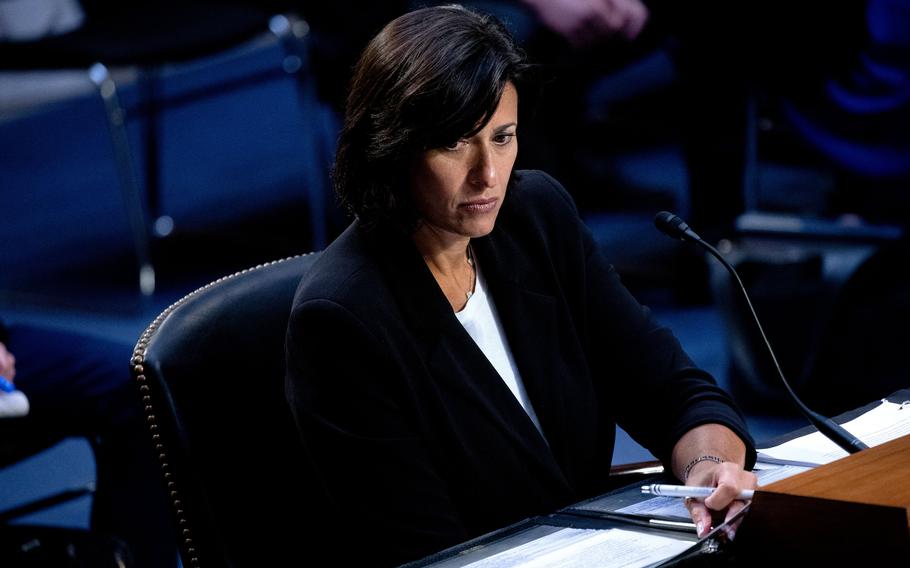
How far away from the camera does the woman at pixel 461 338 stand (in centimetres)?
143

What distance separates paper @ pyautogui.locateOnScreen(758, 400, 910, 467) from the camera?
1365 millimetres

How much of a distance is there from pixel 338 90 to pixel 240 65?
2433 millimetres

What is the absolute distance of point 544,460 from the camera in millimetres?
1529

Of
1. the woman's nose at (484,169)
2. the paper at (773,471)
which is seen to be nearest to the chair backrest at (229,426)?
the woman's nose at (484,169)

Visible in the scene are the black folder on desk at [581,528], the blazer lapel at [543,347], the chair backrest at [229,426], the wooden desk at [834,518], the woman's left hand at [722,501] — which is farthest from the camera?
the blazer lapel at [543,347]

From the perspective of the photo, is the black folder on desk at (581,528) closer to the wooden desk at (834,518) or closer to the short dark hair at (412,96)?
the wooden desk at (834,518)

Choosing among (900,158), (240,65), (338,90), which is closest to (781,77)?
(900,158)

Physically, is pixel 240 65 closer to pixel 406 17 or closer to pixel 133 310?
pixel 133 310

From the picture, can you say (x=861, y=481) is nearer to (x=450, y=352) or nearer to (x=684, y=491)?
(x=684, y=491)

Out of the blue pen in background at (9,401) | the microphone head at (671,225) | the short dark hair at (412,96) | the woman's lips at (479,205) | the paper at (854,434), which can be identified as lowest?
the blue pen in background at (9,401)

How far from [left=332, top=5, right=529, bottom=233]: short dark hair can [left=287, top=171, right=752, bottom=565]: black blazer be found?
54 millimetres

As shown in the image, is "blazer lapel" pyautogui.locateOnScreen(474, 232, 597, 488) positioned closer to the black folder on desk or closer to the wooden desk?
the black folder on desk

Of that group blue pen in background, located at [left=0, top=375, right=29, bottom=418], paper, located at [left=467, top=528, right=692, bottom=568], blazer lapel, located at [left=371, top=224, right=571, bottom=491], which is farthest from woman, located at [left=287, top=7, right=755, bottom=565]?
blue pen in background, located at [left=0, top=375, right=29, bottom=418]

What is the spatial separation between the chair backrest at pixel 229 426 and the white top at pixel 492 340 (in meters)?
0.23
